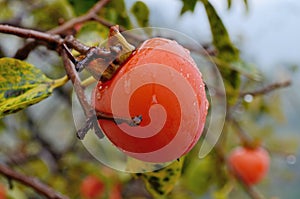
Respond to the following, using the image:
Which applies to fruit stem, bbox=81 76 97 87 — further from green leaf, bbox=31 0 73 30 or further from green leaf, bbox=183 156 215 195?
green leaf, bbox=31 0 73 30

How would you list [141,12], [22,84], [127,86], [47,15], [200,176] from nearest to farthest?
[127,86] < [22,84] < [141,12] < [200,176] < [47,15]

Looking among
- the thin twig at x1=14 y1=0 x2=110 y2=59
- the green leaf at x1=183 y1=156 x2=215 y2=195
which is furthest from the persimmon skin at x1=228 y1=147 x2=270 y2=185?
the thin twig at x1=14 y1=0 x2=110 y2=59

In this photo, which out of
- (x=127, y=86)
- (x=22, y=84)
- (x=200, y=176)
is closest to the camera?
(x=127, y=86)

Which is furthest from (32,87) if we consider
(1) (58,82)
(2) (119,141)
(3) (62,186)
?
(3) (62,186)

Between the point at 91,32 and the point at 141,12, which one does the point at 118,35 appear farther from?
the point at 141,12

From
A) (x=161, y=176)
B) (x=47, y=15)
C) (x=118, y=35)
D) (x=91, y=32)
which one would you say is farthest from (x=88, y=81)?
(x=47, y=15)

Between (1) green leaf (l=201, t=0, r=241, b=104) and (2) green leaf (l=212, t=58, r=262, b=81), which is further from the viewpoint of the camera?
(2) green leaf (l=212, t=58, r=262, b=81)
